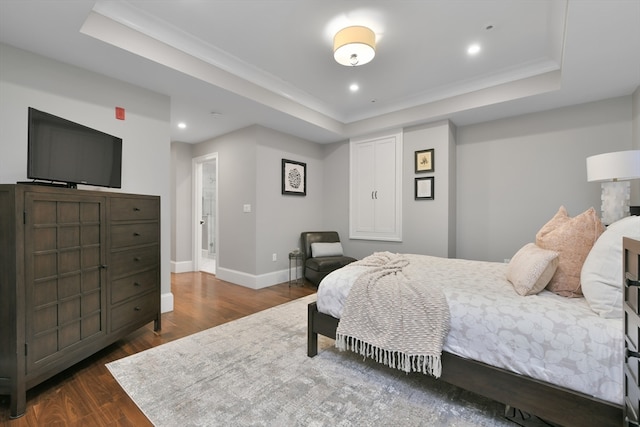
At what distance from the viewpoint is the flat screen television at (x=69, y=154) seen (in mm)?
1884

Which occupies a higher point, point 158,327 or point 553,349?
point 553,349

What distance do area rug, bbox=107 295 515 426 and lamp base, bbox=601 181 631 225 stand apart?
224 centimetres

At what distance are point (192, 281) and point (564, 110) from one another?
19.0 feet

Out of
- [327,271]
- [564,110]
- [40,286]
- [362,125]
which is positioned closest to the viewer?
[40,286]

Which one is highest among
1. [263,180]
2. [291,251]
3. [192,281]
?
[263,180]

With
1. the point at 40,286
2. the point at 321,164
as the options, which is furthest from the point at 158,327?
the point at 321,164

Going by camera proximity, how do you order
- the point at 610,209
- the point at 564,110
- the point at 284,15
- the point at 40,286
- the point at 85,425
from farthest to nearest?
1. the point at 564,110
2. the point at 610,209
3. the point at 284,15
4. the point at 40,286
5. the point at 85,425

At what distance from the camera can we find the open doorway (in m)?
5.23

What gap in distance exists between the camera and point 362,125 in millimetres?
4594

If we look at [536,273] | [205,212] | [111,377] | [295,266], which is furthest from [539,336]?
[205,212]

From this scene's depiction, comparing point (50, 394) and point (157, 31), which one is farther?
point (157, 31)

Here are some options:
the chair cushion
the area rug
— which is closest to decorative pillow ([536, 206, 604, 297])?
the area rug

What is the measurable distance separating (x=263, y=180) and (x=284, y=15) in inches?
93.5

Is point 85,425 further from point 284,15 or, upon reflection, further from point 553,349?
point 284,15
